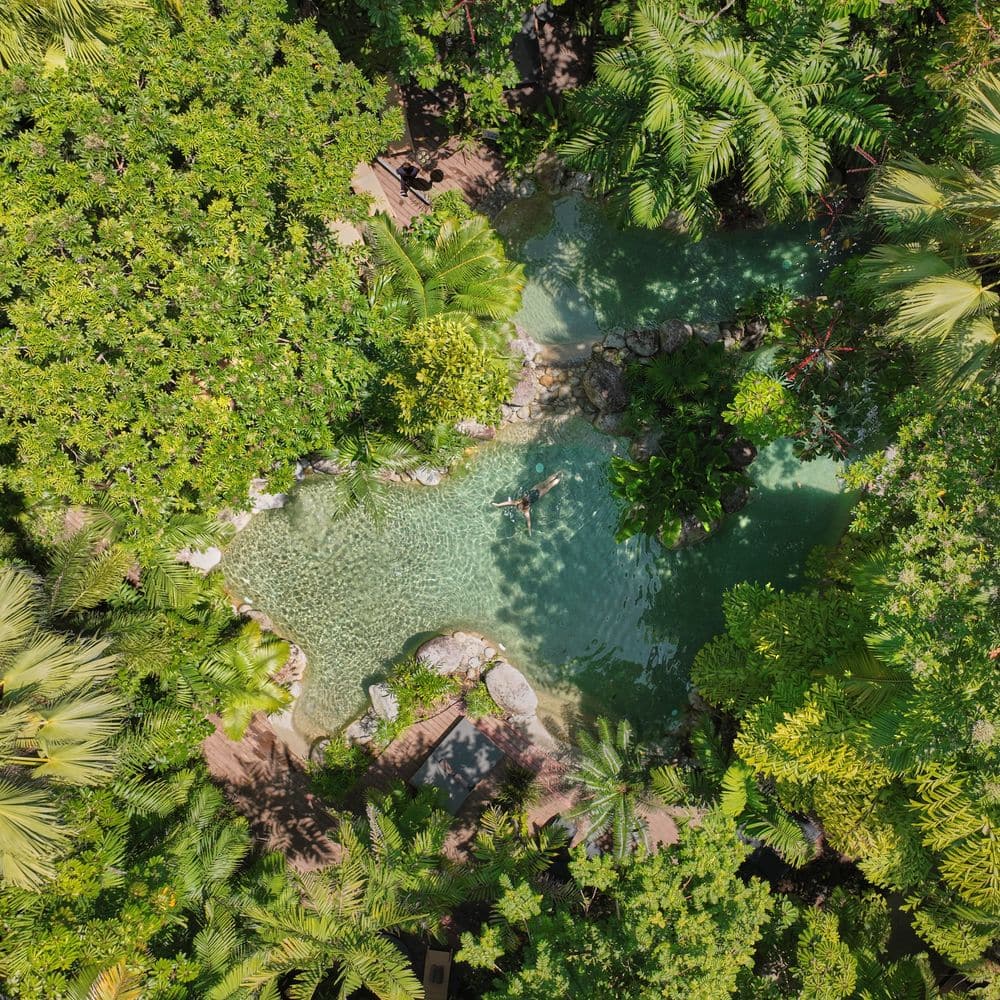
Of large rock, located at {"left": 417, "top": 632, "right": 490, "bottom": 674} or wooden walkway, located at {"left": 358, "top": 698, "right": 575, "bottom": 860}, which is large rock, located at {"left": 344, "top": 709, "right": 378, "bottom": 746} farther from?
large rock, located at {"left": 417, "top": 632, "right": 490, "bottom": 674}

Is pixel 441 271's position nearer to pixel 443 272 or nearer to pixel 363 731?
pixel 443 272

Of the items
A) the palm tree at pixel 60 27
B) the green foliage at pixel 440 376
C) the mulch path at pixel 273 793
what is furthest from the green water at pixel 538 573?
the palm tree at pixel 60 27

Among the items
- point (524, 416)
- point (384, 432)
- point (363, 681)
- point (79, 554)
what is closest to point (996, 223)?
point (524, 416)

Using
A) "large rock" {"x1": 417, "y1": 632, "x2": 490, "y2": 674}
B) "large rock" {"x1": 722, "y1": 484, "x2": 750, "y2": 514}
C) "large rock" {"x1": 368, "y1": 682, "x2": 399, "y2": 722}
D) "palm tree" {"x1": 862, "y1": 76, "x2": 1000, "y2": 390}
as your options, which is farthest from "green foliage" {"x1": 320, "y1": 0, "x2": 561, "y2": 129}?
"large rock" {"x1": 368, "y1": 682, "x2": 399, "y2": 722}

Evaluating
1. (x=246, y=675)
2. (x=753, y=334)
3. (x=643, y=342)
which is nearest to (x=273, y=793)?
(x=246, y=675)

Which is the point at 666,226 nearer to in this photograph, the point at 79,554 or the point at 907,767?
the point at 907,767
